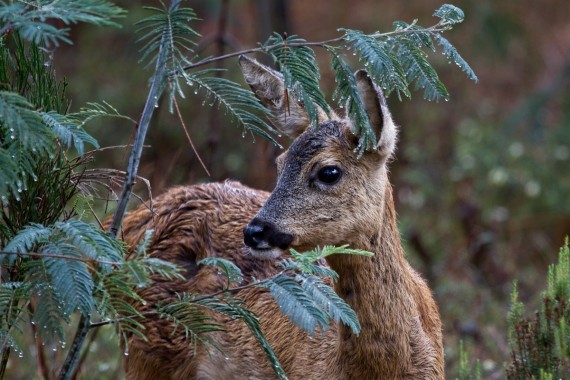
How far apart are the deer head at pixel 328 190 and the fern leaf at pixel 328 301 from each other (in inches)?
23.0

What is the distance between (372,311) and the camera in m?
5.00

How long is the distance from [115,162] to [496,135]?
4206 mm

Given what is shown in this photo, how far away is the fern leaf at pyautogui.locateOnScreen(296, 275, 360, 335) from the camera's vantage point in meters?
4.18

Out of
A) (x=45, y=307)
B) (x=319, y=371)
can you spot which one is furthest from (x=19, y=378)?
(x=45, y=307)

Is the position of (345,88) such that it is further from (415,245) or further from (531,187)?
(531,187)

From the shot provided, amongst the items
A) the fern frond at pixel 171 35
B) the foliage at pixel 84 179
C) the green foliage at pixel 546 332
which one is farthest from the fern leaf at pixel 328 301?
the green foliage at pixel 546 332

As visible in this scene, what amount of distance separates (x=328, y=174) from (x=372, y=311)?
0.70 meters

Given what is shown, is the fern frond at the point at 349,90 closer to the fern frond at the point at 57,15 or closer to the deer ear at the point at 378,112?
the deer ear at the point at 378,112

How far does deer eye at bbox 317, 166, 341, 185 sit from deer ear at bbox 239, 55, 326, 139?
0.38m

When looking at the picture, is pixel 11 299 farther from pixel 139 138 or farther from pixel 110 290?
pixel 139 138

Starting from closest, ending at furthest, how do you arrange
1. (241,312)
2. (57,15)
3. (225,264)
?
(57,15) < (225,264) < (241,312)

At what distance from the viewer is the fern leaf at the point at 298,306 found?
402 centimetres

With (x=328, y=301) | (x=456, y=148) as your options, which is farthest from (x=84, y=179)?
(x=456, y=148)

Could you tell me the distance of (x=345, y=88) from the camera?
4438 millimetres
